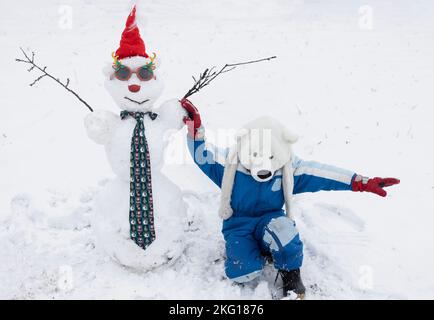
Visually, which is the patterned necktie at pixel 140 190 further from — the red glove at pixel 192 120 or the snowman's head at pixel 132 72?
the red glove at pixel 192 120

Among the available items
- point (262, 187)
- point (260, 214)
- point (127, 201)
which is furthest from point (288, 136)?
point (127, 201)

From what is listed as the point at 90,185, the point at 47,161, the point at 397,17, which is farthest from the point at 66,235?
the point at 397,17

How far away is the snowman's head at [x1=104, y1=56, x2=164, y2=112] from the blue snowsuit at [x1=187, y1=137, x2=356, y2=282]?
0.48 metres

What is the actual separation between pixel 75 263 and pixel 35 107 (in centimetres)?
325

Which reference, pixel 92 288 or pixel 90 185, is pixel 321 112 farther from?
pixel 92 288

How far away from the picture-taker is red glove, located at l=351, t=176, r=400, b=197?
3350mm

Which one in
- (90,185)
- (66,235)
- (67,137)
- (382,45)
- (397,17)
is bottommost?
(66,235)

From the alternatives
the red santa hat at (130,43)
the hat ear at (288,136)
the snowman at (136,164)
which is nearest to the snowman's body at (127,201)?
the snowman at (136,164)

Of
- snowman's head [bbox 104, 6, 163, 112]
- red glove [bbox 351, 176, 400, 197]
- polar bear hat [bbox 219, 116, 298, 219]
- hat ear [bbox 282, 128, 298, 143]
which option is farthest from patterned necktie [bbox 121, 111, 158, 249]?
red glove [bbox 351, 176, 400, 197]

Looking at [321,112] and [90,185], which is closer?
[90,185]

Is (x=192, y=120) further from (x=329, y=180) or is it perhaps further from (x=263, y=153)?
(x=329, y=180)

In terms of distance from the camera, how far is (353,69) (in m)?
7.47
